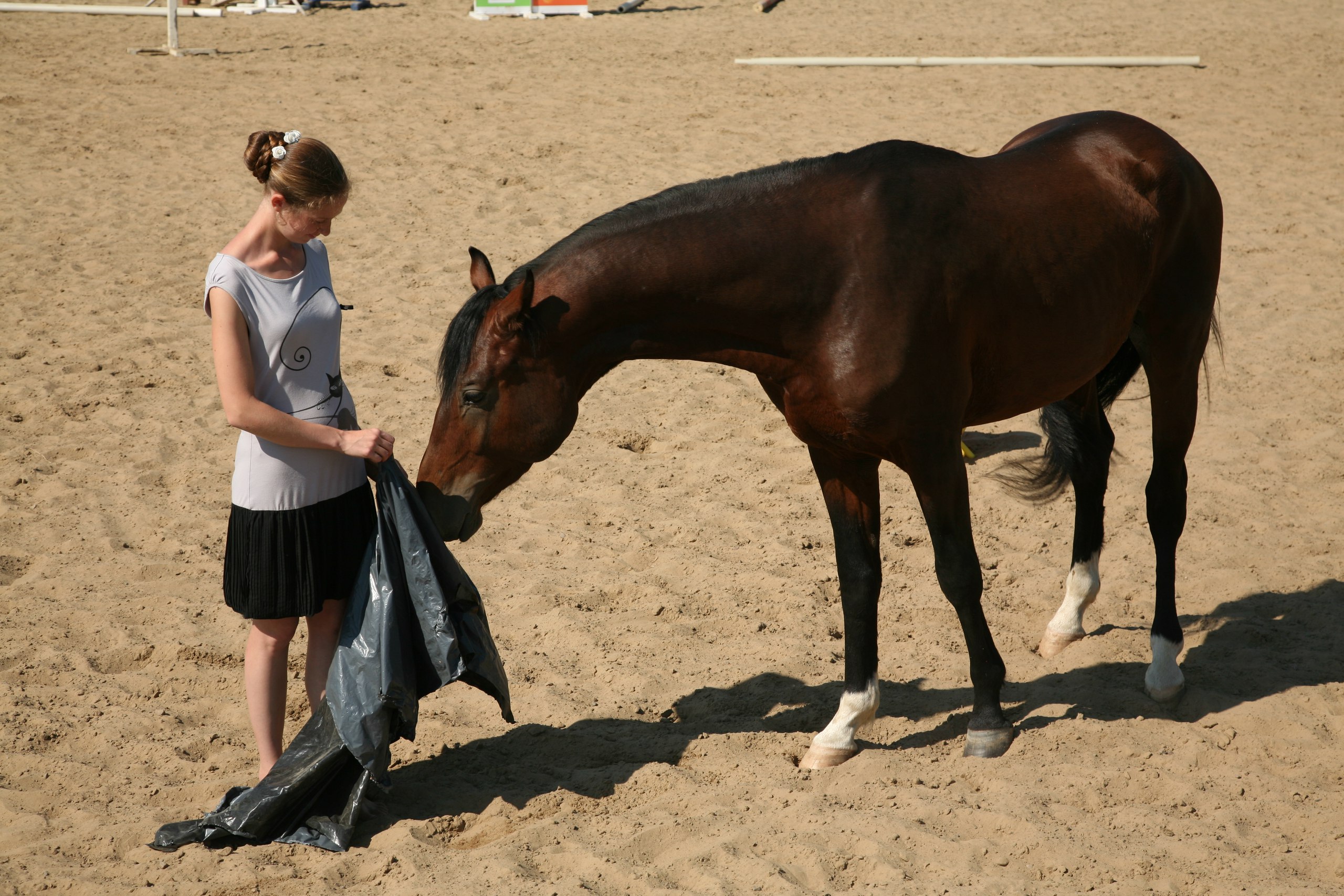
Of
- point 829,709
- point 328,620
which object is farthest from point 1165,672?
point 328,620

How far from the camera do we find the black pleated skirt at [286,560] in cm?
265

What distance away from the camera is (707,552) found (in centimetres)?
443

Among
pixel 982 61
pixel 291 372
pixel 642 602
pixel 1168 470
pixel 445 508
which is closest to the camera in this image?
pixel 291 372

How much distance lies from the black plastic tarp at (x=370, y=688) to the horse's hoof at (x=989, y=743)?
1.47 meters

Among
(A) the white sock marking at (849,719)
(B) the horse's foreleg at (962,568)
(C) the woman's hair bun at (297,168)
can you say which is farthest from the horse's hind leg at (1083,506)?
(C) the woman's hair bun at (297,168)

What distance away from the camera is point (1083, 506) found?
396 cm

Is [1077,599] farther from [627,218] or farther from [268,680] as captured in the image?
[268,680]

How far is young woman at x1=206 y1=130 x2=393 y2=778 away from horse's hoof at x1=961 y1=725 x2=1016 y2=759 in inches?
72.0

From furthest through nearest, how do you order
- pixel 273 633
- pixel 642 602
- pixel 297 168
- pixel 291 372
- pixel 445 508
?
pixel 642 602
pixel 445 508
pixel 273 633
pixel 291 372
pixel 297 168

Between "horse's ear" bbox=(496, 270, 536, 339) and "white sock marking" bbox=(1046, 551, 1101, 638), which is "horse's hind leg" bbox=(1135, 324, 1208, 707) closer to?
"white sock marking" bbox=(1046, 551, 1101, 638)

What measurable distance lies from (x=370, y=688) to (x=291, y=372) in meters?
0.81

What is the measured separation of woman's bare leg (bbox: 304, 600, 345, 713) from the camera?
2.83 metres

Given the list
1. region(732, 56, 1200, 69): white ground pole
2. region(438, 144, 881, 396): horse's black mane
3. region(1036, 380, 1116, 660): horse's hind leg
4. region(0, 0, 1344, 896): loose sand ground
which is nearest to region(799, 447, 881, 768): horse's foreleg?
region(0, 0, 1344, 896): loose sand ground

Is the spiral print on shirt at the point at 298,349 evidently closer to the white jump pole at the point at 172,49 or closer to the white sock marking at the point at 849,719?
the white sock marking at the point at 849,719
